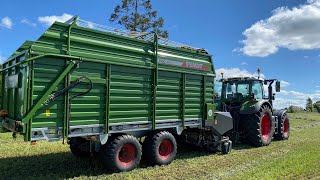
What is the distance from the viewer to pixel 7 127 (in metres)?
6.74

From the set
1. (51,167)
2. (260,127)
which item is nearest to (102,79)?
(51,167)

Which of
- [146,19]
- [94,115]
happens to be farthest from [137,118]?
[146,19]

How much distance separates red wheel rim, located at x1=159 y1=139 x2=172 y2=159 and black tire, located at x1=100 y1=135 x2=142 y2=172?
0.87 metres

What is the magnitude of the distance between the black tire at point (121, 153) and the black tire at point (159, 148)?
44cm

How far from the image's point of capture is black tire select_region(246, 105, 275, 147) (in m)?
11.3

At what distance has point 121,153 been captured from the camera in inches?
286

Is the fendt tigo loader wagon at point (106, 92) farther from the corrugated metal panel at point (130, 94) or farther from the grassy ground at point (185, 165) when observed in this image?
the grassy ground at point (185, 165)

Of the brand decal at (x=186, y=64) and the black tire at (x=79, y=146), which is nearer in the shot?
the black tire at (x=79, y=146)

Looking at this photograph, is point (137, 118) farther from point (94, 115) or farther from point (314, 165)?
point (314, 165)

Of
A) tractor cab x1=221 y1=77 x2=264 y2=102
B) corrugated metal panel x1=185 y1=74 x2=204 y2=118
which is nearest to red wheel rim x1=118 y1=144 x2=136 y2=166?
corrugated metal panel x1=185 y1=74 x2=204 y2=118

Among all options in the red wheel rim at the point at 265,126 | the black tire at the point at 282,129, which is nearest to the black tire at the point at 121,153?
the red wheel rim at the point at 265,126

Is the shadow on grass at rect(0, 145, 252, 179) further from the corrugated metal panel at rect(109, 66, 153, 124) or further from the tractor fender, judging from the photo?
the tractor fender

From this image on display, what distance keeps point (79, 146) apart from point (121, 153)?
3.46ft

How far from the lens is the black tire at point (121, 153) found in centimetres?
690
